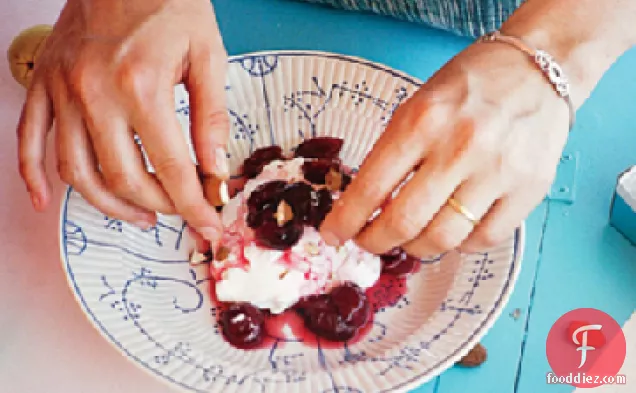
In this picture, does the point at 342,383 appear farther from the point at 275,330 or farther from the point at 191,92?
the point at 191,92

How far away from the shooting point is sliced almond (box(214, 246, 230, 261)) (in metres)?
0.87

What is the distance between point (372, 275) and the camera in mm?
865

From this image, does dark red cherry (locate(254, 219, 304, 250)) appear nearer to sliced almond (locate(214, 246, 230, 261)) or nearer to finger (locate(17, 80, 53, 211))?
sliced almond (locate(214, 246, 230, 261))

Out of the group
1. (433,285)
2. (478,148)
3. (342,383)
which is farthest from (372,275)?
(478,148)

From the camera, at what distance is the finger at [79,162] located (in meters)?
0.71

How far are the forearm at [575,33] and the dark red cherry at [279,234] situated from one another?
35 cm

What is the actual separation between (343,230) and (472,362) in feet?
0.88

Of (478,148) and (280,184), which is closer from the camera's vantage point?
(478,148)

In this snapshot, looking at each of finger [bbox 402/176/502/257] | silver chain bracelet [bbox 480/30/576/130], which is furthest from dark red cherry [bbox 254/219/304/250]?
silver chain bracelet [bbox 480/30/576/130]

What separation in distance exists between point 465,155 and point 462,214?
6 cm

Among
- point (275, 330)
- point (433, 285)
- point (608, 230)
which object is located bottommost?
point (275, 330)

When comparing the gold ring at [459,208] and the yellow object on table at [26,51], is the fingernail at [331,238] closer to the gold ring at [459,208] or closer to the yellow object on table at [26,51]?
the gold ring at [459,208]

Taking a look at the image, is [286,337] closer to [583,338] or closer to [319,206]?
[319,206]

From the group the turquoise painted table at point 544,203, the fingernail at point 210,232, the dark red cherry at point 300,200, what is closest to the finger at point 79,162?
the fingernail at point 210,232
